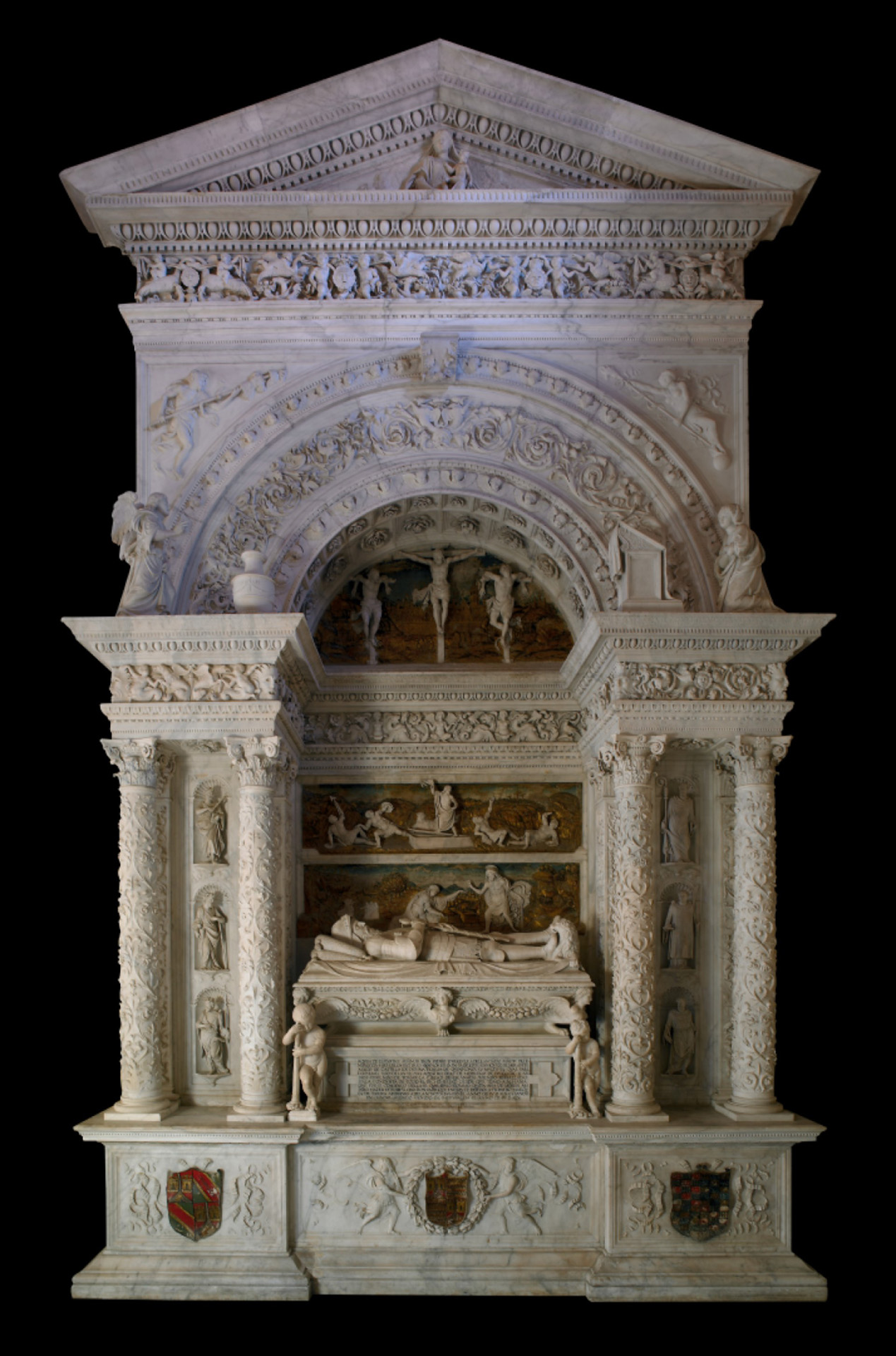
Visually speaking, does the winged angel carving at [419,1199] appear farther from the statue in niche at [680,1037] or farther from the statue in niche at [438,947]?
the statue in niche at [438,947]

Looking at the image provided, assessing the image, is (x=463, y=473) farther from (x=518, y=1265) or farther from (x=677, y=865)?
(x=518, y=1265)

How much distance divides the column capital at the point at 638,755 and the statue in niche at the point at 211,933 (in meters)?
3.28

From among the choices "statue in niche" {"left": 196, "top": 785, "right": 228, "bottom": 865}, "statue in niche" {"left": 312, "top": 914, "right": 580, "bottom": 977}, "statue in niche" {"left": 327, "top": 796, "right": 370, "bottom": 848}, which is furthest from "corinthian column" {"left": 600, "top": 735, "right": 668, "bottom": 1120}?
"statue in niche" {"left": 196, "top": 785, "right": 228, "bottom": 865}

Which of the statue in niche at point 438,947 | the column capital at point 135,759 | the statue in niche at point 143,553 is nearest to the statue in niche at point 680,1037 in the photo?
the statue in niche at point 438,947

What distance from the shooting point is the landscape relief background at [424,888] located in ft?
36.1

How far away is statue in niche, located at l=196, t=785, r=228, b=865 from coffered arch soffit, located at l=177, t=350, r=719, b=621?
1.50 meters

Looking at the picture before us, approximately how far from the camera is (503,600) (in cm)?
1139

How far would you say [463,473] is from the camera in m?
10.1

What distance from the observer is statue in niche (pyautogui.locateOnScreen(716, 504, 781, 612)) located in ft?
30.7

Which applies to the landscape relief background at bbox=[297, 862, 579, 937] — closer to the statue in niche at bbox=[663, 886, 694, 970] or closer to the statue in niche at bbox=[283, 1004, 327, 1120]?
the statue in niche at bbox=[663, 886, 694, 970]

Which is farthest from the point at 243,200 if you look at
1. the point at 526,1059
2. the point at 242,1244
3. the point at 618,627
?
the point at 242,1244

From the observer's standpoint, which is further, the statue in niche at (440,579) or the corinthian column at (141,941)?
the statue in niche at (440,579)

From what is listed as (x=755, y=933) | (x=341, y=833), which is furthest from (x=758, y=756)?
(x=341, y=833)

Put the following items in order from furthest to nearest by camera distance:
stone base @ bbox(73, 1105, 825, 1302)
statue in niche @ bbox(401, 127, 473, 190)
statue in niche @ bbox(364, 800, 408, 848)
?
statue in niche @ bbox(364, 800, 408, 848) → statue in niche @ bbox(401, 127, 473, 190) → stone base @ bbox(73, 1105, 825, 1302)
